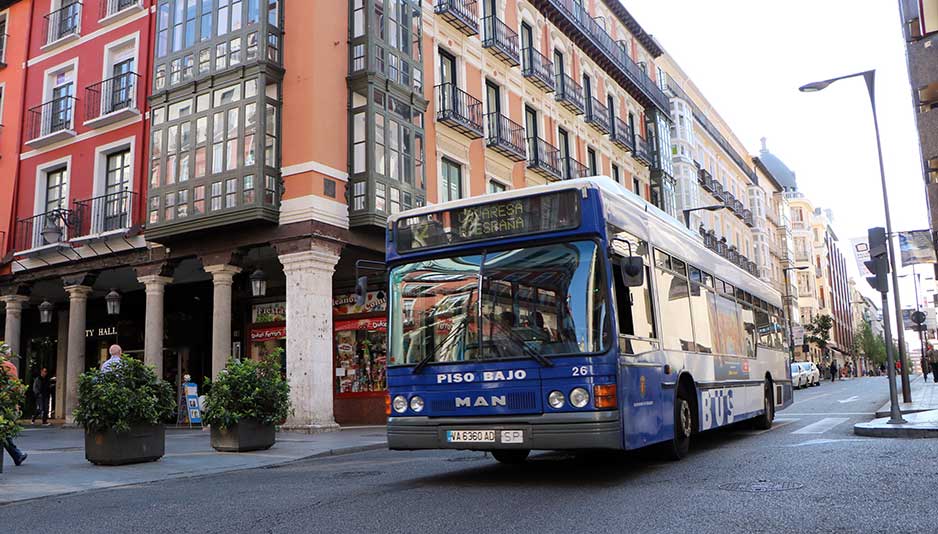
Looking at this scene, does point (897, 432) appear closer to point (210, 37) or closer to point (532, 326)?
point (532, 326)

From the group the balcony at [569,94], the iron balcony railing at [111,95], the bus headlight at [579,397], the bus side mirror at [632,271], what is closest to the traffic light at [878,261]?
the bus side mirror at [632,271]

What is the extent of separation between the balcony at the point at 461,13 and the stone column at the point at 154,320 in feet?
34.3

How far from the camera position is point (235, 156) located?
59.1ft

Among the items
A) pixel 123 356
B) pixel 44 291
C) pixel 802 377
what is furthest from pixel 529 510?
pixel 802 377

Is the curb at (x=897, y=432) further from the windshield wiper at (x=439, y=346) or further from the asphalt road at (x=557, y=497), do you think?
the windshield wiper at (x=439, y=346)

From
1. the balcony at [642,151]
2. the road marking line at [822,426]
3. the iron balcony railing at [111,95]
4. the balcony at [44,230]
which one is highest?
the balcony at [642,151]

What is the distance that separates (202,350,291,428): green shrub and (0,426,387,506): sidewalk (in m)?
0.59

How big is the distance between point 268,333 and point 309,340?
6.21 meters

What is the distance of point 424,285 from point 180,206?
12612mm

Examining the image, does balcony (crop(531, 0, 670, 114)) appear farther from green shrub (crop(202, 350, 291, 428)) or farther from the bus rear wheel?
the bus rear wheel

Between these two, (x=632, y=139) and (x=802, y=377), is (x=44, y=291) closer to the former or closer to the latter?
(x=632, y=139)

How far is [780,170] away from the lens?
96.3m

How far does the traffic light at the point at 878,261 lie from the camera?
13.7 m

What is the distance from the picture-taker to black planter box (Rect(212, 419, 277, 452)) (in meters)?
13.3
